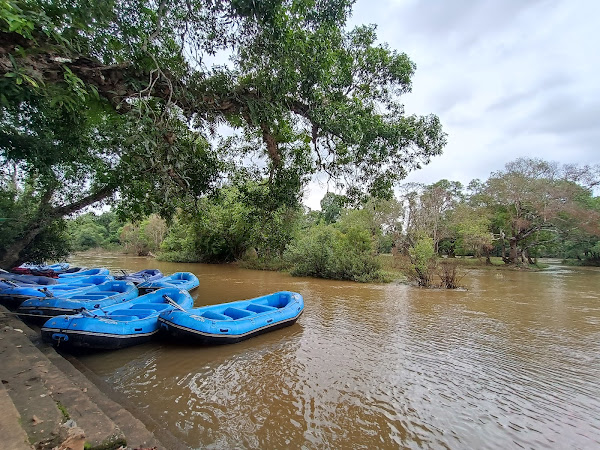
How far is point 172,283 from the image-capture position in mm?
12516

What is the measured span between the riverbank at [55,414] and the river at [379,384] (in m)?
0.80

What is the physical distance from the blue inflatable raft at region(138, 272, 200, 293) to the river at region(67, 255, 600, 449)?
4.68 m

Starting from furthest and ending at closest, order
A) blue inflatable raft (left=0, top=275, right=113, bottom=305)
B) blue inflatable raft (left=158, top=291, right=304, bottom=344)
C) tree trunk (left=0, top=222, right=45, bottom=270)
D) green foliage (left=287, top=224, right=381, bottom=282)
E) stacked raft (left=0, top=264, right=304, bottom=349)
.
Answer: green foliage (left=287, top=224, right=381, bottom=282) < tree trunk (left=0, top=222, right=45, bottom=270) < blue inflatable raft (left=0, top=275, right=113, bottom=305) < blue inflatable raft (left=158, top=291, right=304, bottom=344) < stacked raft (left=0, top=264, right=304, bottom=349)

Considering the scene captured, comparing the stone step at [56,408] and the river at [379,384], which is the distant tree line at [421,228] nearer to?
the river at [379,384]

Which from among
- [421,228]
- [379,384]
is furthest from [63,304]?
[421,228]

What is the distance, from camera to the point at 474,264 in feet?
101

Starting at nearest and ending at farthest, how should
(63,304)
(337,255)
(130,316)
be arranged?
(130,316) → (63,304) → (337,255)

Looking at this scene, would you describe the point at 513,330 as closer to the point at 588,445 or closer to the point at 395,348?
the point at 395,348

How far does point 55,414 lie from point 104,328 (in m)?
3.59

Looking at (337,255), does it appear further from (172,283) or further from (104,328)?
(104,328)

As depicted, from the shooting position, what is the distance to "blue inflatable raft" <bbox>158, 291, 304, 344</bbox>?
6.54 m

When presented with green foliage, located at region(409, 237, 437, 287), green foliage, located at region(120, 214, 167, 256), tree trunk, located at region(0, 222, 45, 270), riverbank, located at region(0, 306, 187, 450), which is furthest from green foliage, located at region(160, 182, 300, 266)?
green foliage, located at region(409, 237, 437, 287)

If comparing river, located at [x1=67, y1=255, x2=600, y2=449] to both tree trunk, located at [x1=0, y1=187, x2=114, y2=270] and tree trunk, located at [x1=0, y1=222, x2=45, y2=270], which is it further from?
tree trunk, located at [x1=0, y1=222, x2=45, y2=270]

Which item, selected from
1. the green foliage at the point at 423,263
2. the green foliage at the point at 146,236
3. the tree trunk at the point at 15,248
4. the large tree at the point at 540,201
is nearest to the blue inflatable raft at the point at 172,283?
the tree trunk at the point at 15,248
